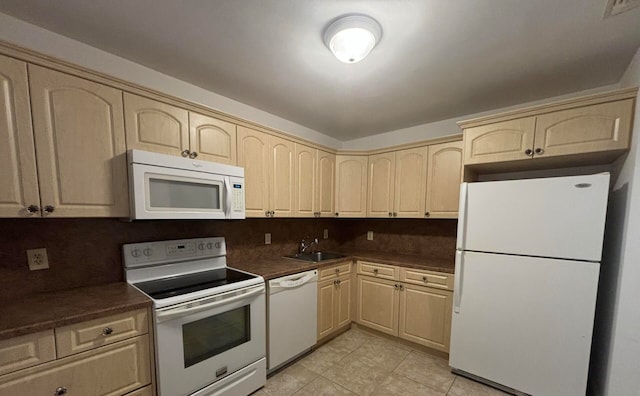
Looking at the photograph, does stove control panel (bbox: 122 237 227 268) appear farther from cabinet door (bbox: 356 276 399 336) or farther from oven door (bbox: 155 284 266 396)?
cabinet door (bbox: 356 276 399 336)

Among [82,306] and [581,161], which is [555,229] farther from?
[82,306]

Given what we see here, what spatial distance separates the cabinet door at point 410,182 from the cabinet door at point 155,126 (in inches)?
83.5

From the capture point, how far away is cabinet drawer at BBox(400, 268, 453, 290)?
2182mm

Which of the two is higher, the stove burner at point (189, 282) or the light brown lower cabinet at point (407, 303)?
the stove burner at point (189, 282)

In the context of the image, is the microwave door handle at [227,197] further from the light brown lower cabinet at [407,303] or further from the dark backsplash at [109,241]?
the light brown lower cabinet at [407,303]

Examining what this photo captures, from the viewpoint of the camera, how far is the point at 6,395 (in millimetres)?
1011

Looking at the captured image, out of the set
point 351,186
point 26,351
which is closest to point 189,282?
point 26,351

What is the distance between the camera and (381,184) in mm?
2869

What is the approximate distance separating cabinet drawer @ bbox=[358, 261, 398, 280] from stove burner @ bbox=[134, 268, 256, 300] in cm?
131

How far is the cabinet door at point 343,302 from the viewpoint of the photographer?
2.58 m

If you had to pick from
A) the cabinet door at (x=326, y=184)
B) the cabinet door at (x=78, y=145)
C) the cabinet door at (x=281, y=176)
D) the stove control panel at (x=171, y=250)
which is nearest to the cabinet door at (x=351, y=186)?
the cabinet door at (x=326, y=184)

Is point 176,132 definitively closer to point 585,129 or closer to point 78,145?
point 78,145

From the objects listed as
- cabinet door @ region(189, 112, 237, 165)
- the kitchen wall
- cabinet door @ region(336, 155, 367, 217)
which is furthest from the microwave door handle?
the kitchen wall

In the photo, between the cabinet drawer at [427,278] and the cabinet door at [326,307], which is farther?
the cabinet door at [326,307]
